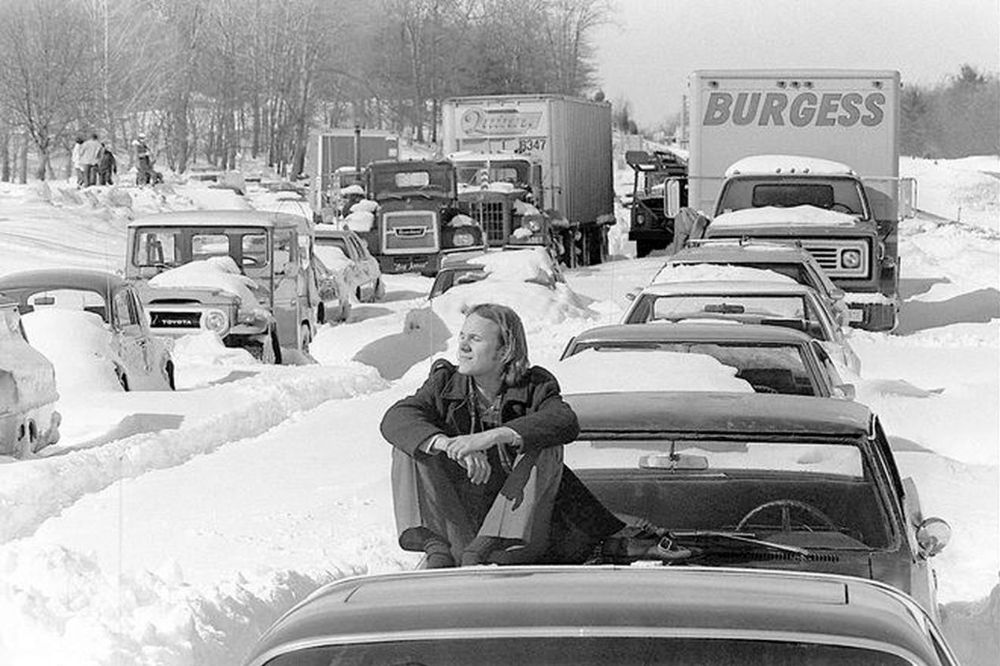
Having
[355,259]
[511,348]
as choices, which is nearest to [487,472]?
[511,348]

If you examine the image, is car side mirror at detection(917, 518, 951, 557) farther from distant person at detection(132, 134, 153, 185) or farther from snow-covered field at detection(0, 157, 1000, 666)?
distant person at detection(132, 134, 153, 185)

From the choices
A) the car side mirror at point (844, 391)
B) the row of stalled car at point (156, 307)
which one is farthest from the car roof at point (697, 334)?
the row of stalled car at point (156, 307)

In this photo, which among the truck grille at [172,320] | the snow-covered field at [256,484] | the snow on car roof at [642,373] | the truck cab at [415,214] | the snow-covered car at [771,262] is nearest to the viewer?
the snow-covered field at [256,484]

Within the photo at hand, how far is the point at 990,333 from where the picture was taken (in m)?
21.9

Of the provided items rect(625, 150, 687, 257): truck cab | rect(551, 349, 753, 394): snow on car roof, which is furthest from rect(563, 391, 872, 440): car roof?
rect(625, 150, 687, 257): truck cab

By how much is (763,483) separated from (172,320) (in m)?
14.2

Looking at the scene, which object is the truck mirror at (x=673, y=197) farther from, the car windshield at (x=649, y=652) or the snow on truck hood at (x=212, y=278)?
the car windshield at (x=649, y=652)

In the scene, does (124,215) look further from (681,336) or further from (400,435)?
(400,435)

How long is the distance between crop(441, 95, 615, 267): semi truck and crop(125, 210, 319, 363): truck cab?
1431 cm

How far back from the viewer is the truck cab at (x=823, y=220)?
20828mm

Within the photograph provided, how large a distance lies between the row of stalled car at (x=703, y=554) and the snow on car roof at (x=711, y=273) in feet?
13.4

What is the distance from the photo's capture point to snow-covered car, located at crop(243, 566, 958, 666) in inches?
115

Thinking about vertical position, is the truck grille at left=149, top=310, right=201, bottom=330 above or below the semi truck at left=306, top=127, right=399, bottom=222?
below

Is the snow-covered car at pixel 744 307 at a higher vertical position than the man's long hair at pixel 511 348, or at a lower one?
lower
